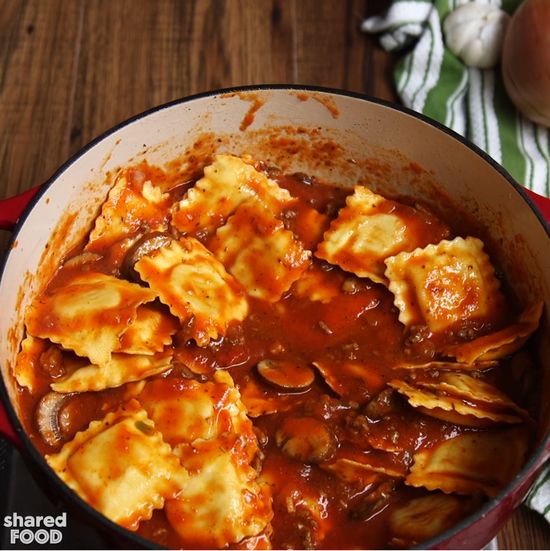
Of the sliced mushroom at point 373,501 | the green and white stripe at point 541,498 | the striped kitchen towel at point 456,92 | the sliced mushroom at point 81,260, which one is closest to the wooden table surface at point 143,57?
the striped kitchen towel at point 456,92

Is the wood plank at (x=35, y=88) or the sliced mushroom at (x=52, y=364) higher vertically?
the wood plank at (x=35, y=88)

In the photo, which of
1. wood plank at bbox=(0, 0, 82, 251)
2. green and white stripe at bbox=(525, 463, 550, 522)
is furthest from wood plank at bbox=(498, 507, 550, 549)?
wood plank at bbox=(0, 0, 82, 251)

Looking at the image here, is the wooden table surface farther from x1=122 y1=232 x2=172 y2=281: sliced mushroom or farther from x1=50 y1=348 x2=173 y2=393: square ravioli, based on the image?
x1=50 y1=348 x2=173 y2=393: square ravioli

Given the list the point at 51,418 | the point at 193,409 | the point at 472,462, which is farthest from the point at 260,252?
the point at 472,462

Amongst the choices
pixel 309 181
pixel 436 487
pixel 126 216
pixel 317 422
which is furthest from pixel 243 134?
pixel 436 487

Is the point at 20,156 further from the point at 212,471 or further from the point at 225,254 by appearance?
the point at 212,471

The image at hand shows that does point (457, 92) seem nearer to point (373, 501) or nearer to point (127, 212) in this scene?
point (127, 212)

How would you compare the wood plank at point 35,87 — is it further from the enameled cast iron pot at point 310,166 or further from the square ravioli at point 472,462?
the square ravioli at point 472,462
